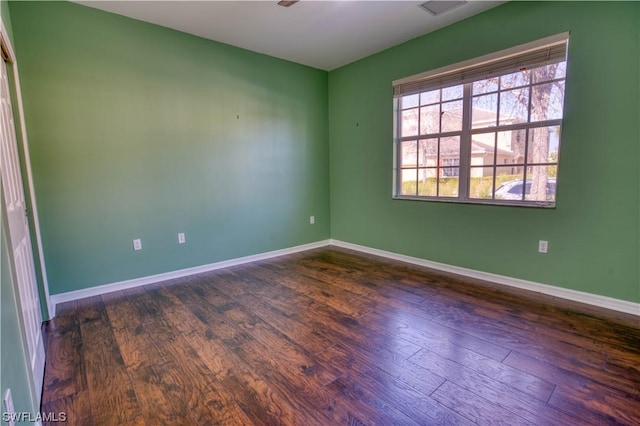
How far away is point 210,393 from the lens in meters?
1.62

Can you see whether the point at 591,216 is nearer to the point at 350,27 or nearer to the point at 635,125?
the point at 635,125

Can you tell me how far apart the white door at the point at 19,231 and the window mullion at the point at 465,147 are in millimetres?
3634

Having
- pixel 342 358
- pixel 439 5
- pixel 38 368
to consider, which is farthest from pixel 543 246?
pixel 38 368

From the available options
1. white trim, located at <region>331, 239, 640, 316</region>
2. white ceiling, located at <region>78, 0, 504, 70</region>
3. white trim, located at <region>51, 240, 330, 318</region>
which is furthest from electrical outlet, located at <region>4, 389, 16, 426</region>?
white trim, located at <region>331, 239, 640, 316</region>

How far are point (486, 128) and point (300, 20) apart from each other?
2190 millimetres

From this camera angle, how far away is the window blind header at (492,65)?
258cm

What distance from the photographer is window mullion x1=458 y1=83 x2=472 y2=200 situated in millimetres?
3223

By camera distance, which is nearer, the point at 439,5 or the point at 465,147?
the point at 439,5

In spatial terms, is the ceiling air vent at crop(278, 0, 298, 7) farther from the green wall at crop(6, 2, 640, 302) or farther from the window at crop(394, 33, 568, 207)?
the window at crop(394, 33, 568, 207)

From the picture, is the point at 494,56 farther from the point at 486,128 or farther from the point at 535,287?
the point at 535,287

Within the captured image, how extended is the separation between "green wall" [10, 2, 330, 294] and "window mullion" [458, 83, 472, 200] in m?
2.20

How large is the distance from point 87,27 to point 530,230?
4512mm

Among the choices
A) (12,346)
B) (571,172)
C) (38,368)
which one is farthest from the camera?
(571,172)

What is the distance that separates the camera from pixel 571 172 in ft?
8.50
